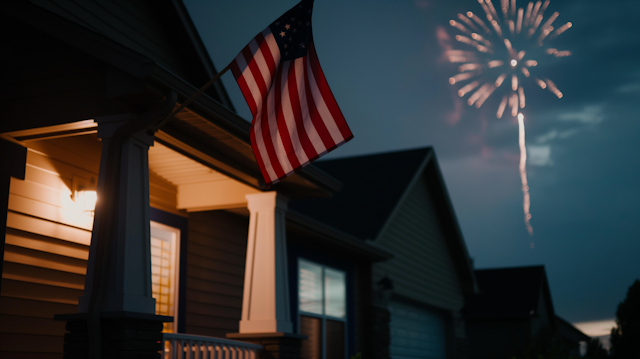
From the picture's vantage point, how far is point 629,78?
17.6 metres

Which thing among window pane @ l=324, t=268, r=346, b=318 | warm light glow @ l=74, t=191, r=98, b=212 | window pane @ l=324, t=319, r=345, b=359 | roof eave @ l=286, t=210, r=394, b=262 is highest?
roof eave @ l=286, t=210, r=394, b=262

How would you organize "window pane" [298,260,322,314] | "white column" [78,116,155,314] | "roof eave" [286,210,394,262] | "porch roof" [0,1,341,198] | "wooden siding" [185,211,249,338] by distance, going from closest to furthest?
1. "white column" [78,116,155,314]
2. "porch roof" [0,1,341,198]
3. "wooden siding" [185,211,249,338]
4. "roof eave" [286,210,394,262]
5. "window pane" [298,260,322,314]

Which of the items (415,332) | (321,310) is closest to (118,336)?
(321,310)

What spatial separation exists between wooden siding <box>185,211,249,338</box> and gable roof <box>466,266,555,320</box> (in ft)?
55.5

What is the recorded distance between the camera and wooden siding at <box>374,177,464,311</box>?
1512cm

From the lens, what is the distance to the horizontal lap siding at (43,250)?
5922mm

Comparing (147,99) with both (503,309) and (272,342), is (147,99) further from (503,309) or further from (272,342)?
(503,309)

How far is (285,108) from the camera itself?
517cm

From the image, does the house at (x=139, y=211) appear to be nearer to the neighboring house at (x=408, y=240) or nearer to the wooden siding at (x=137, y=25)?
the wooden siding at (x=137, y=25)

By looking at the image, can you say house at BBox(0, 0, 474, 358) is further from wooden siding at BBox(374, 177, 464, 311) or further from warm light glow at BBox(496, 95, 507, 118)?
warm light glow at BBox(496, 95, 507, 118)

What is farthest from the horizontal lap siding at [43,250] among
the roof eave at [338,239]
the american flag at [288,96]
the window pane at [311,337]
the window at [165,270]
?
the window pane at [311,337]

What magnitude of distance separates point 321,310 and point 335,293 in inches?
30.3

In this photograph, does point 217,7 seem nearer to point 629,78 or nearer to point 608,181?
point 629,78

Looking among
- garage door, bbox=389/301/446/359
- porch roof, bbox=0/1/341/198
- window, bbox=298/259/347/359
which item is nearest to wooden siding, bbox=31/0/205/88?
porch roof, bbox=0/1/341/198
